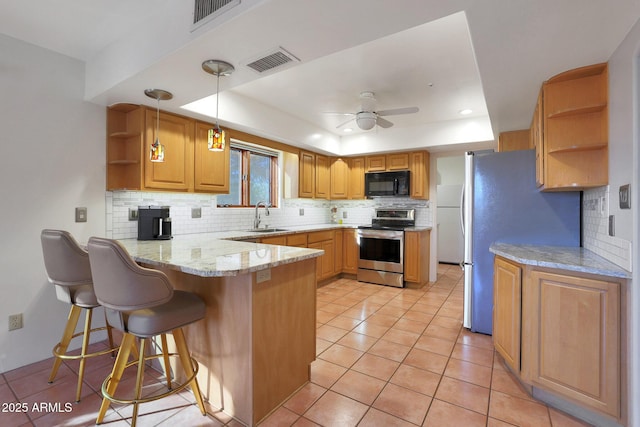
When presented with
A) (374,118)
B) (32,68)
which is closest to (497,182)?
(374,118)

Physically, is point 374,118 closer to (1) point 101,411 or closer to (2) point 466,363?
(2) point 466,363

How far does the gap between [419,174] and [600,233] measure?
282cm

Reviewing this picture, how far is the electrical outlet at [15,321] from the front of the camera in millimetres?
2266

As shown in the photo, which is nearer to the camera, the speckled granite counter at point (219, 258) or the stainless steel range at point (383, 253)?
the speckled granite counter at point (219, 258)

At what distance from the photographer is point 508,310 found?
83.8 inches

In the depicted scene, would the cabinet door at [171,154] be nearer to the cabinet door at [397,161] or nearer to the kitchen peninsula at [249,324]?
the kitchen peninsula at [249,324]

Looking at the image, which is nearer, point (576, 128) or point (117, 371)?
point (117, 371)

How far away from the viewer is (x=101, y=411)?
1622 mm

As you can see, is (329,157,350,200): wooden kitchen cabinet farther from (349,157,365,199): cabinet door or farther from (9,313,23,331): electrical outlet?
(9,313,23,331): electrical outlet

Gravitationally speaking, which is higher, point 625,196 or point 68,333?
point 625,196

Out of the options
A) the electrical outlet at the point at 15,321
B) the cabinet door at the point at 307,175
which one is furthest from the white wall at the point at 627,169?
the electrical outlet at the point at 15,321

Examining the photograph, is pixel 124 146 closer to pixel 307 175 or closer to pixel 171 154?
pixel 171 154

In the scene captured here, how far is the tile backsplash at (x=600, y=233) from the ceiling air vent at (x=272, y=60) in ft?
7.13

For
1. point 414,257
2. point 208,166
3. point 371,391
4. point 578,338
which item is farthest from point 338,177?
point 578,338
